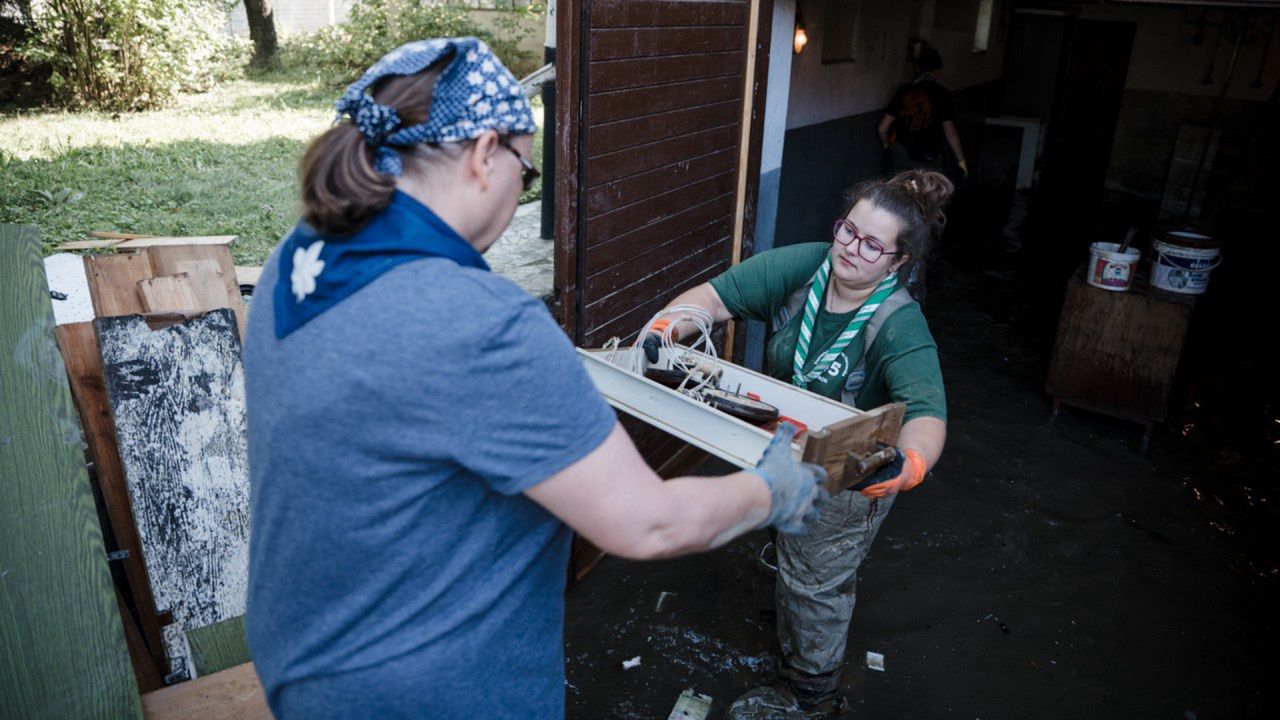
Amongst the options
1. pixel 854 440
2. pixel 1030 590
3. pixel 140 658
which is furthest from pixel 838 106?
pixel 140 658

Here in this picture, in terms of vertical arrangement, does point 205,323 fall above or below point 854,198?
below

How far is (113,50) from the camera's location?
982cm

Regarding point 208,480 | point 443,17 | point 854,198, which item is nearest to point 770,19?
point 854,198

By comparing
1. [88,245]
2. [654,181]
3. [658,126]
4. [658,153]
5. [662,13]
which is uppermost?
[662,13]

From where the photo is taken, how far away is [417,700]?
4.43 ft

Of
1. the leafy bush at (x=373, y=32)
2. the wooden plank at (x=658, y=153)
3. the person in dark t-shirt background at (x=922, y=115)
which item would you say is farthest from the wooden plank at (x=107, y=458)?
the leafy bush at (x=373, y=32)

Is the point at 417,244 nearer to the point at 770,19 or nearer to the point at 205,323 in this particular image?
the point at 205,323

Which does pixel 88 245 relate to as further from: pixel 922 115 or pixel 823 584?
pixel 922 115

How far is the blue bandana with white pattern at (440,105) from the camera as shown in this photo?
1231mm

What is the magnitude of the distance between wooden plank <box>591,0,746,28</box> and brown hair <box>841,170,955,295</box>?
3.62 ft

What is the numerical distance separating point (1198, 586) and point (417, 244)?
14.0ft

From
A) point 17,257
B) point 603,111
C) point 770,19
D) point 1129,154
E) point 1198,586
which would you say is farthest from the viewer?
point 1129,154

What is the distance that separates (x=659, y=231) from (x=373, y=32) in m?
12.4

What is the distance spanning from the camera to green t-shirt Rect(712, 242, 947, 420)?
252 centimetres
